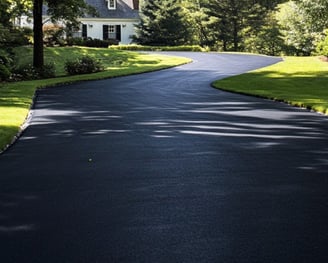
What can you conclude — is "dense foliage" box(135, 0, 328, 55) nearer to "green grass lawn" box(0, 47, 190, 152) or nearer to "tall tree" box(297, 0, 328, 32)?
"green grass lawn" box(0, 47, 190, 152)

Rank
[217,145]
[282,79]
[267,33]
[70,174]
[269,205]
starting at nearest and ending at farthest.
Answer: [269,205] → [70,174] → [217,145] → [282,79] → [267,33]

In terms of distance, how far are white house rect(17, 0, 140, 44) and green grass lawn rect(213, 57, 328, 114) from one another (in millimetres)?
28112

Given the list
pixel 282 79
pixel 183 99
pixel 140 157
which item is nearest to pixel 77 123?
pixel 140 157

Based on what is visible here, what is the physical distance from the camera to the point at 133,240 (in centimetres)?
452

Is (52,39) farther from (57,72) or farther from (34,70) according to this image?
(34,70)

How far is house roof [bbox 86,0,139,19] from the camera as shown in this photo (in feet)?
177

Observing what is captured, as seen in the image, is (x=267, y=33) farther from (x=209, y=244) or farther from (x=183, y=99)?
(x=209, y=244)

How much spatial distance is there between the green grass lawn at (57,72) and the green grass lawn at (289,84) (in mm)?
6508

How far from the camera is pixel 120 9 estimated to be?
54.9m

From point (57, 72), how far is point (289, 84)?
13.4m

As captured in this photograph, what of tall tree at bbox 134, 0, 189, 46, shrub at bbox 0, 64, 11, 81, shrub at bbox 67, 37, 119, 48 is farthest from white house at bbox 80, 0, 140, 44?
shrub at bbox 0, 64, 11, 81

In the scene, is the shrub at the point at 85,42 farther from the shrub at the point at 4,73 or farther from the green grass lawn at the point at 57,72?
the shrub at the point at 4,73

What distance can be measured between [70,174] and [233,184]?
2.23m

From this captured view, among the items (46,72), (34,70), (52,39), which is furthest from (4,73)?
(52,39)
